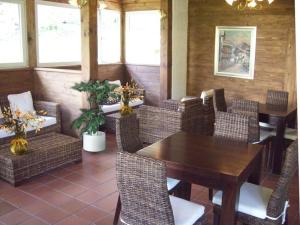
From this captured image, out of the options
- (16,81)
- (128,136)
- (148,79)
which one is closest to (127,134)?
(128,136)

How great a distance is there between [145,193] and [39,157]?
2.42 m

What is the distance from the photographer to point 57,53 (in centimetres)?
684

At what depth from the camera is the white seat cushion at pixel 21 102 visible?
17.7ft

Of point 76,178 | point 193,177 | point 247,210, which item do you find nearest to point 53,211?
point 76,178

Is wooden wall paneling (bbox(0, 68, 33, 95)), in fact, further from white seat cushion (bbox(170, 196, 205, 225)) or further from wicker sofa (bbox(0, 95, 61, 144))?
white seat cushion (bbox(170, 196, 205, 225))

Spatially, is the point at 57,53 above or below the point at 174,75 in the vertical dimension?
above

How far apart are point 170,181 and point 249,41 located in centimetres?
466

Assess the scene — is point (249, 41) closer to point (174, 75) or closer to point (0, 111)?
point (174, 75)

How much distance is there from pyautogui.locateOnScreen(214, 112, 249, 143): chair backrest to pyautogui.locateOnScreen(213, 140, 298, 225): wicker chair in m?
0.67

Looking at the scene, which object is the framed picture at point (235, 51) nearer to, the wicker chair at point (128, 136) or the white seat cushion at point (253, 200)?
the wicker chair at point (128, 136)

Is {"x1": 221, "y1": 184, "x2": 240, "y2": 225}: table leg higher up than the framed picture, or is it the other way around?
the framed picture

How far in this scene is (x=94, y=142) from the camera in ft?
16.5

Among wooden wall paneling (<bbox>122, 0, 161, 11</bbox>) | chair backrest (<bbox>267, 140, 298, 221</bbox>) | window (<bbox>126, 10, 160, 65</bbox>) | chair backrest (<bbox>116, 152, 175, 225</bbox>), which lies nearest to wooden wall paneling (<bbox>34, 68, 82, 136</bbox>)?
window (<bbox>126, 10, 160, 65</bbox>)

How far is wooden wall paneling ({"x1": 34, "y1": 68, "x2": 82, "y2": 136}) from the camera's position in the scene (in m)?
5.59
